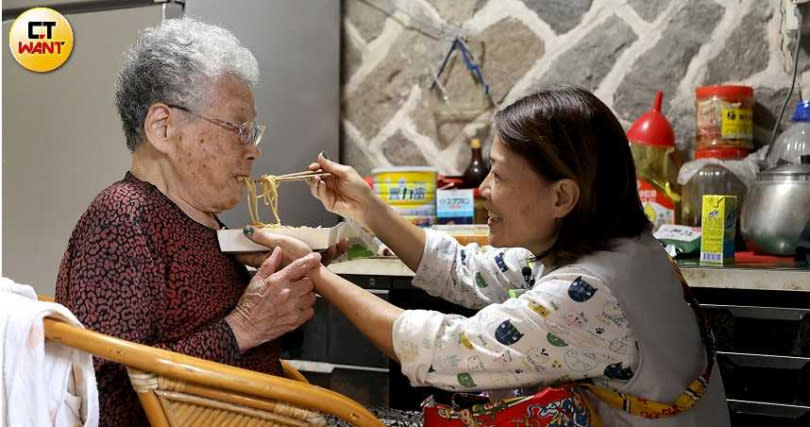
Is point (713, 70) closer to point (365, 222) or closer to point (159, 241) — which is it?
point (365, 222)

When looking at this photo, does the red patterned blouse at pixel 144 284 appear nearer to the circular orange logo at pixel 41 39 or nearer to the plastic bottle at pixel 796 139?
the circular orange logo at pixel 41 39

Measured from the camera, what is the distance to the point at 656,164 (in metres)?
2.50

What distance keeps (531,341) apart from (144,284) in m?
0.65

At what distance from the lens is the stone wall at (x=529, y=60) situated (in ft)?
8.17

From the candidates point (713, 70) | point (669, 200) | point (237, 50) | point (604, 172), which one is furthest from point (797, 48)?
point (237, 50)

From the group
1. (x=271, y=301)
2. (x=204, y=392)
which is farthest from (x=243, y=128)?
(x=204, y=392)

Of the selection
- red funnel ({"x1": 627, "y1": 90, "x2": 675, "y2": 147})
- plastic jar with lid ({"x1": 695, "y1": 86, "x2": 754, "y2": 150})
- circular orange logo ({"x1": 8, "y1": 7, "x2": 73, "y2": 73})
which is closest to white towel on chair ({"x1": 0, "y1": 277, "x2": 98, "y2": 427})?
circular orange logo ({"x1": 8, "y1": 7, "x2": 73, "y2": 73})

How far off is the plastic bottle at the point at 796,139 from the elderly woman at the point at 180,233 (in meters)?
1.53

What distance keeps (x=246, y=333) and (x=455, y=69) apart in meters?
1.67

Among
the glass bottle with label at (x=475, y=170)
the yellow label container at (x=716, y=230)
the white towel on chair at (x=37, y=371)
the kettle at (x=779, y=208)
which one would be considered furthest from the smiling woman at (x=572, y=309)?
the glass bottle with label at (x=475, y=170)

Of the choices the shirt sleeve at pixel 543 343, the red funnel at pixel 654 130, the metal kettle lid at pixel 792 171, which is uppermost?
the red funnel at pixel 654 130

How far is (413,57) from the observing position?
291cm

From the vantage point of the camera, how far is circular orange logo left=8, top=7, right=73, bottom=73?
2.23 metres

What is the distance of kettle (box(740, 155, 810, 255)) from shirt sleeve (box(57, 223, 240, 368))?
148 centimetres
